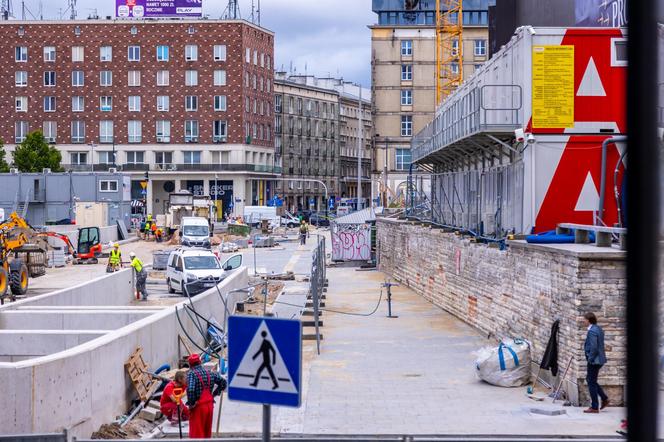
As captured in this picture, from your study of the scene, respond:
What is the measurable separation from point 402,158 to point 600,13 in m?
60.1

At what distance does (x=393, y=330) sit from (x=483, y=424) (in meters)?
11.1

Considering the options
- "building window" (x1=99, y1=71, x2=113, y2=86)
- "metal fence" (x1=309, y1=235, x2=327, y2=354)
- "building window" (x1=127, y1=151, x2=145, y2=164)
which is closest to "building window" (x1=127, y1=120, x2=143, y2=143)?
"building window" (x1=127, y1=151, x2=145, y2=164)

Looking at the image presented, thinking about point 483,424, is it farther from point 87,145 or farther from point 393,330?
point 87,145

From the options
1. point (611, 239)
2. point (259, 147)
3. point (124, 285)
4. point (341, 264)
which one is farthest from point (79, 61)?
point (611, 239)

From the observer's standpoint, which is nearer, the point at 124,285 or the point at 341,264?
the point at 124,285

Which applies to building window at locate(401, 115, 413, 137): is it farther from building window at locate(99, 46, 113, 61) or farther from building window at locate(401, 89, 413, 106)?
building window at locate(99, 46, 113, 61)

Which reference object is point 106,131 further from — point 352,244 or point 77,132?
point 352,244

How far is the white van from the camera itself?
58938mm

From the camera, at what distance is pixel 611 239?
17.5 metres

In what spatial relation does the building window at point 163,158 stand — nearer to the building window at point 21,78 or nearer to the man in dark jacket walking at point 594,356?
the building window at point 21,78

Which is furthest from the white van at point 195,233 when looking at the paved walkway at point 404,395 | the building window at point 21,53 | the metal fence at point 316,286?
the building window at point 21,53

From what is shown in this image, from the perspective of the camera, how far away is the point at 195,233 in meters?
60.2

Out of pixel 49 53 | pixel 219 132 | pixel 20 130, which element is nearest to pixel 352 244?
Answer: pixel 219 132

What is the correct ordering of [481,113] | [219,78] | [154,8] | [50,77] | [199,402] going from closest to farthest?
[199,402] < [481,113] < [154,8] < [219,78] < [50,77]
